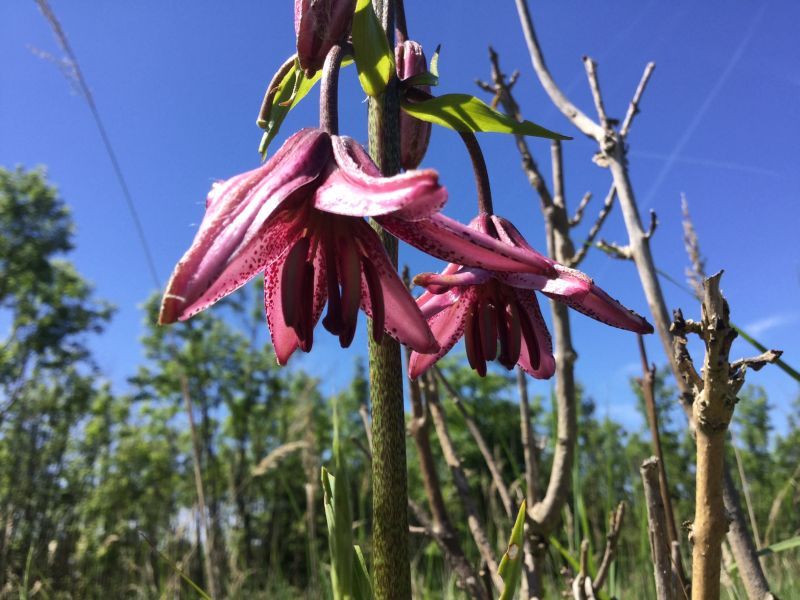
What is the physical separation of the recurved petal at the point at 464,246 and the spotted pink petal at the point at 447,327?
13cm

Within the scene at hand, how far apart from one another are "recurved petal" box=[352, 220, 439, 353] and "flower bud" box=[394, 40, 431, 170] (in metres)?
0.22

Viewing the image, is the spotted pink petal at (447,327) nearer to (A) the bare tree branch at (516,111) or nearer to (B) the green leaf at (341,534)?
(B) the green leaf at (341,534)

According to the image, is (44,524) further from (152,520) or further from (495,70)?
(495,70)

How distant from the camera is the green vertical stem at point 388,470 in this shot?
1.98ft

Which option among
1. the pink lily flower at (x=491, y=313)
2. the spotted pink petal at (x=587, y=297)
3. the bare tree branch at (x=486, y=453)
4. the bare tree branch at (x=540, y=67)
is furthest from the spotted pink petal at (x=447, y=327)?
the bare tree branch at (x=540, y=67)

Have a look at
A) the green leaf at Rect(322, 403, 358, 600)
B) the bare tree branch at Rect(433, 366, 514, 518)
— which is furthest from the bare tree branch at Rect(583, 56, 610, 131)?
the green leaf at Rect(322, 403, 358, 600)

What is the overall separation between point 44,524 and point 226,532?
109 inches

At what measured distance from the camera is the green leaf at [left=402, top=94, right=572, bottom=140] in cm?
70

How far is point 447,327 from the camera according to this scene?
0.79 m

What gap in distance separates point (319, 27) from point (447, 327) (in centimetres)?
38

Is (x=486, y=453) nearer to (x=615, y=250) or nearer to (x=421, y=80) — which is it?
(x=615, y=250)

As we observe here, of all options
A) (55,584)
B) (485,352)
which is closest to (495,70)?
(485,352)

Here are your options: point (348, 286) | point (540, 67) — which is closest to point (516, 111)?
point (540, 67)

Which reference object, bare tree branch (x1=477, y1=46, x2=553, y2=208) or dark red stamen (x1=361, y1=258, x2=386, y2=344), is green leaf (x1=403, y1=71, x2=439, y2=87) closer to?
dark red stamen (x1=361, y1=258, x2=386, y2=344)
